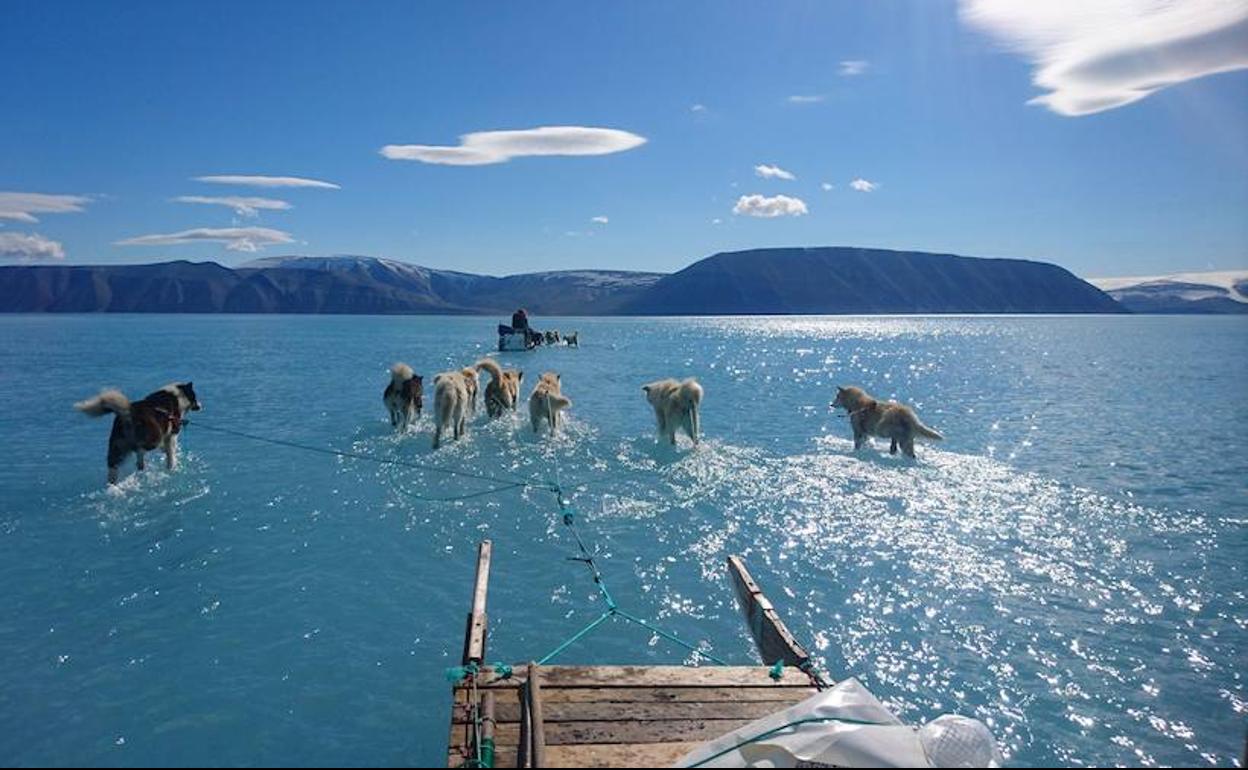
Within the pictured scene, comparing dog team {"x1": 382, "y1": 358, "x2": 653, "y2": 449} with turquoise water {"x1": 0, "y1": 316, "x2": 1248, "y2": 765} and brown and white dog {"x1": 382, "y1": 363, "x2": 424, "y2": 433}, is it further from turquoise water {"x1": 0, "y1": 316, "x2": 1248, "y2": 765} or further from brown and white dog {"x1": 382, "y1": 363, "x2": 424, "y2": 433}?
turquoise water {"x1": 0, "y1": 316, "x2": 1248, "y2": 765}

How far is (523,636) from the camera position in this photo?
27.8 feet

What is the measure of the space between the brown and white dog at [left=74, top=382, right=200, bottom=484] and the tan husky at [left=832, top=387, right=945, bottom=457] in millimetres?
17937

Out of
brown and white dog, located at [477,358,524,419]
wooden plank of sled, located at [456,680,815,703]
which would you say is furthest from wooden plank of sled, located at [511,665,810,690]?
brown and white dog, located at [477,358,524,419]

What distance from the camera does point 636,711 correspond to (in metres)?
6.15

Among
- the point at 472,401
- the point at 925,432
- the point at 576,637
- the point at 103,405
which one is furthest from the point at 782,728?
the point at 472,401

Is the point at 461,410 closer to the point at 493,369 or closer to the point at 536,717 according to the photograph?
the point at 493,369

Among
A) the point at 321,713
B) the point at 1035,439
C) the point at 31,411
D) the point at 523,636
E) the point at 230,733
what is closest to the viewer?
the point at 230,733

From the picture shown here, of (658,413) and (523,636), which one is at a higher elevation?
(658,413)

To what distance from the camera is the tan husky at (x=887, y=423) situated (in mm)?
18891

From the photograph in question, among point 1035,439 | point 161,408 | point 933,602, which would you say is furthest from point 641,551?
point 1035,439

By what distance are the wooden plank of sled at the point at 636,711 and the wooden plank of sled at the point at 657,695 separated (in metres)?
0.05

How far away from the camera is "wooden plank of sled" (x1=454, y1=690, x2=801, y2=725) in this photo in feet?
19.7

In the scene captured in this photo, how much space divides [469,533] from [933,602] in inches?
297

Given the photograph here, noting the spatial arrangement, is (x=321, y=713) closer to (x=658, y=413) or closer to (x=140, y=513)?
(x=140, y=513)
